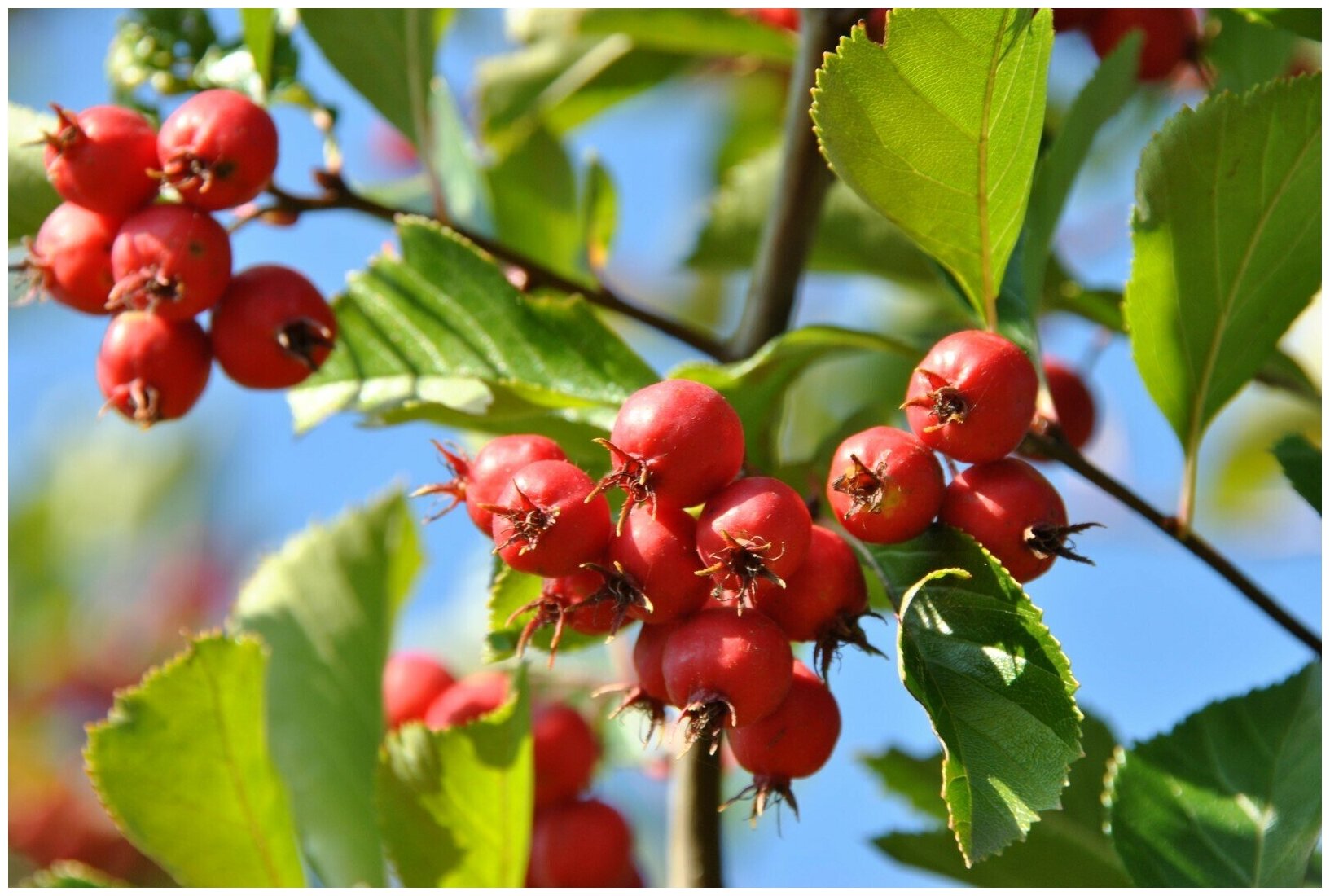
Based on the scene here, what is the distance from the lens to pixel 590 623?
145 cm

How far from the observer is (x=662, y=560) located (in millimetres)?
1386

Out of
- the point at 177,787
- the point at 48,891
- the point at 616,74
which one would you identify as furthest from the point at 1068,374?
the point at 48,891

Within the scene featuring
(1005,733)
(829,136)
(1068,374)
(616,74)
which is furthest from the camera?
(616,74)

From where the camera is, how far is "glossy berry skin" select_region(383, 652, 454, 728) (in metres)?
2.33

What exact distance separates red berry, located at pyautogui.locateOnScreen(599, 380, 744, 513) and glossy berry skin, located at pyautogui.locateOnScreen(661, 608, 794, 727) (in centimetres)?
13

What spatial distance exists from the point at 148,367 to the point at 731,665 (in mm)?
882

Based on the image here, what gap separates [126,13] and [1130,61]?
1.56 metres

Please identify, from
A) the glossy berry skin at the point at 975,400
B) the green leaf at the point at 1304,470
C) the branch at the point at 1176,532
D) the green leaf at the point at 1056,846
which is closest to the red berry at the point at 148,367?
the glossy berry skin at the point at 975,400

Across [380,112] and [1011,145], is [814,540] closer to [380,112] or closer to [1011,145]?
[1011,145]

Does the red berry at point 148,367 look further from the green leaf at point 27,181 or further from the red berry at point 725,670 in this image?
the red berry at point 725,670

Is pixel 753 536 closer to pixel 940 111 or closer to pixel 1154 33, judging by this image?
pixel 940 111

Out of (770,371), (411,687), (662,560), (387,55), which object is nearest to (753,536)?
(662,560)

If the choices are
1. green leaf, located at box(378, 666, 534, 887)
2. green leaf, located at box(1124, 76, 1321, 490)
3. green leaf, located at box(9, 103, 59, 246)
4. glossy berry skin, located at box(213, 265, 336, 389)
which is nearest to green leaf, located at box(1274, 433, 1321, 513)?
green leaf, located at box(1124, 76, 1321, 490)

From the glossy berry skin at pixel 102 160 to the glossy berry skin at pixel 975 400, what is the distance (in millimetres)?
1021
